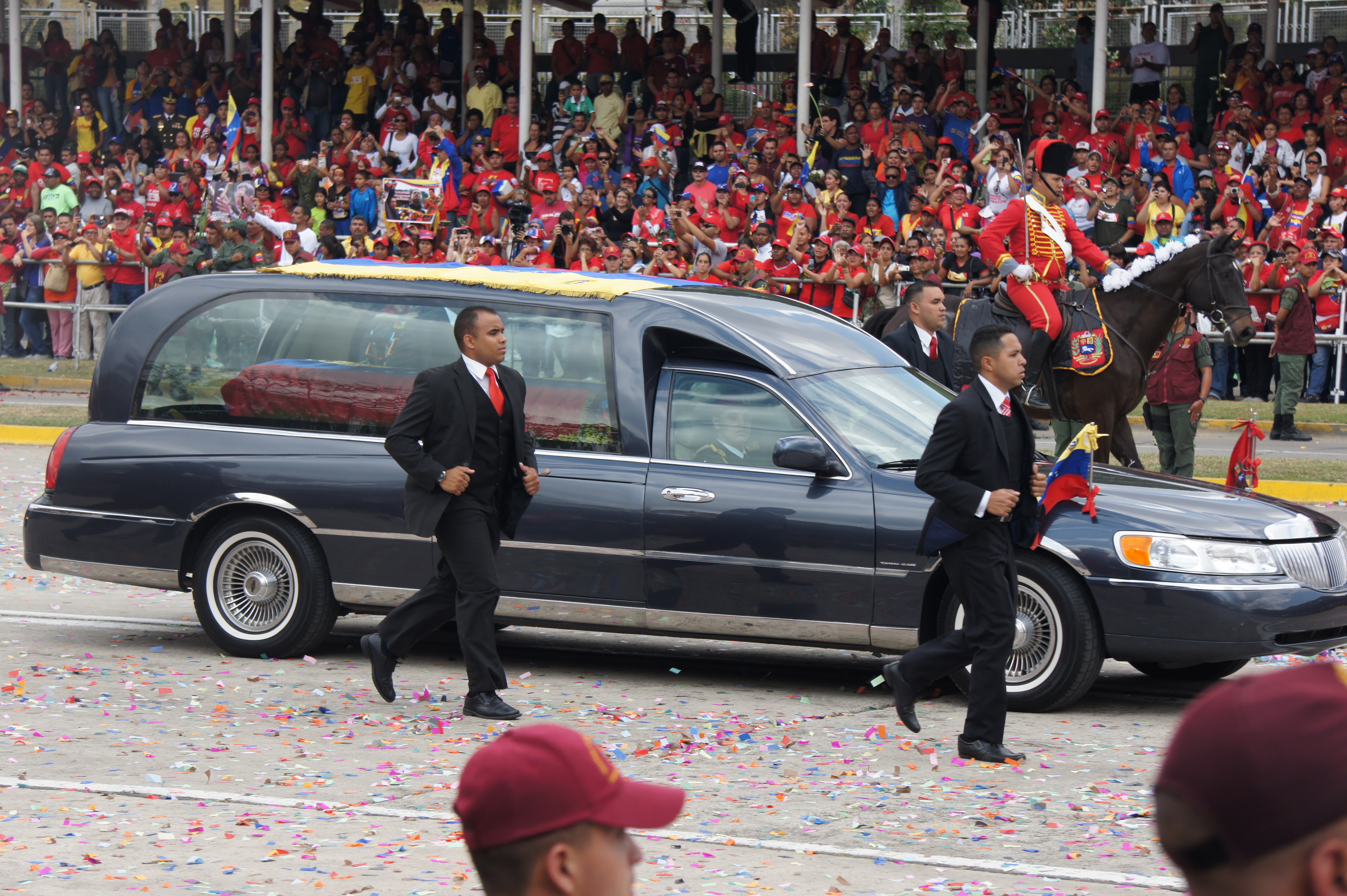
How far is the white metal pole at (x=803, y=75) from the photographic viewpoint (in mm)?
23594

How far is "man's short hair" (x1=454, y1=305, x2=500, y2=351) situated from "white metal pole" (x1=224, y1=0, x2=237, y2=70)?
25780 millimetres

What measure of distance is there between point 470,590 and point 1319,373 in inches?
616

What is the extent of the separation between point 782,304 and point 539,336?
1.37 m

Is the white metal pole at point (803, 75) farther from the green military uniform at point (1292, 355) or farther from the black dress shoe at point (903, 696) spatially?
the black dress shoe at point (903, 696)

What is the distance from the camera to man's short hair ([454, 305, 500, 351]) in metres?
7.40

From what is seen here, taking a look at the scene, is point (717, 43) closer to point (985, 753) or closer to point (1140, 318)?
point (1140, 318)

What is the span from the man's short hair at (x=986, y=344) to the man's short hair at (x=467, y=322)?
2.12 metres

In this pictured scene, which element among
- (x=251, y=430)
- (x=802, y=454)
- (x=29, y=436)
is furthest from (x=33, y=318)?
(x=802, y=454)

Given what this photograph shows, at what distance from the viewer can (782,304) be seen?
8.98 meters

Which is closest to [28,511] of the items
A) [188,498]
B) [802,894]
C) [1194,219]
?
[188,498]

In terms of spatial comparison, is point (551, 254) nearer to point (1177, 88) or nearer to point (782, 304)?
point (1177, 88)

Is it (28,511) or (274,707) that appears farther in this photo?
(28,511)

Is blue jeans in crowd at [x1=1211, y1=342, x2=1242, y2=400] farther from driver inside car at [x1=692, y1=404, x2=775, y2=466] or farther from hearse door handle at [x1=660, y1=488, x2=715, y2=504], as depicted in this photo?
hearse door handle at [x1=660, y1=488, x2=715, y2=504]

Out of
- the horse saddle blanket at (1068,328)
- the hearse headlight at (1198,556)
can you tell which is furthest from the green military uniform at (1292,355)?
the hearse headlight at (1198,556)
